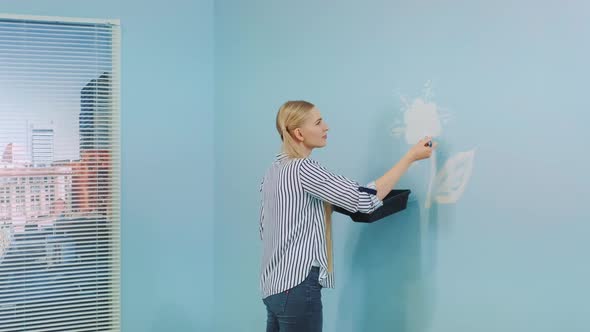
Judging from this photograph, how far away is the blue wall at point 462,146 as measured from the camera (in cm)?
157

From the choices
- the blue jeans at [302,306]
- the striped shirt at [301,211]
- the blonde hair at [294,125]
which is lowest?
the blue jeans at [302,306]

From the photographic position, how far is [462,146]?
6.07 feet

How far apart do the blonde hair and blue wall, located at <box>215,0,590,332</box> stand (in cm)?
24

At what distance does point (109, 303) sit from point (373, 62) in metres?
2.05

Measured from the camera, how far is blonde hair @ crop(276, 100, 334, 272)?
6.43ft

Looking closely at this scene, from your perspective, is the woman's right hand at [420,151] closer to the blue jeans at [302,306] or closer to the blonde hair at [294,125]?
the blonde hair at [294,125]

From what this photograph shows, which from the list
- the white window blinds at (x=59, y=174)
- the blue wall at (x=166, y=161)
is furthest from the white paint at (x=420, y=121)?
the white window blinds at (x=59, y=174)

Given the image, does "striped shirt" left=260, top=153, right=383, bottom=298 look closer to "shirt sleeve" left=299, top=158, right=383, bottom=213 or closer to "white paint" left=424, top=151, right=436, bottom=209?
"shirt sleeve" left=299, top=158, right=383, bottom=213

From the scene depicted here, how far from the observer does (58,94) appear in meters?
3.32

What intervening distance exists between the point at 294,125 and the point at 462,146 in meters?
0.50

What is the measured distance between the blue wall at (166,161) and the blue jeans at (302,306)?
171 centimetres

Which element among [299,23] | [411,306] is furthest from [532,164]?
[299,23]

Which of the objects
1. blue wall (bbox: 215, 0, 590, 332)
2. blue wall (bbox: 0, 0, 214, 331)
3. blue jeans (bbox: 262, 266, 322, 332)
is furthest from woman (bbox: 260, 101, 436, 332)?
blue wall (bbox: 0, 0, 214, 331)

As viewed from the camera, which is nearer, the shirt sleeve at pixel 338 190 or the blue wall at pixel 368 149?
the blue wall at pixel 368 149
